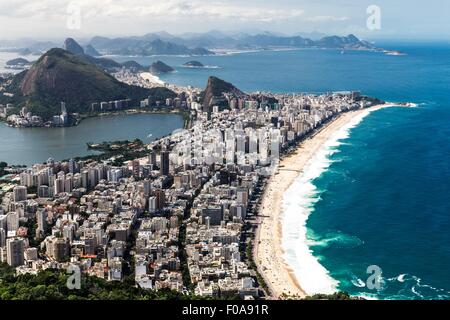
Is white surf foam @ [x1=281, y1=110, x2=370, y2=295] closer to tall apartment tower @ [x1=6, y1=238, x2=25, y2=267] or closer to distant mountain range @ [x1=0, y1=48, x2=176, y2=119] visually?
tall apartment tower @ [x1=6, y1=238, x2=25, y2=267]

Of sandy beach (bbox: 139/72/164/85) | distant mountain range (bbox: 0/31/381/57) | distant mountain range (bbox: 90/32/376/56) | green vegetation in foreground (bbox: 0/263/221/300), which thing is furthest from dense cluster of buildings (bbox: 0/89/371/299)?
distant mountain range (bbox: 90/32/376/56)

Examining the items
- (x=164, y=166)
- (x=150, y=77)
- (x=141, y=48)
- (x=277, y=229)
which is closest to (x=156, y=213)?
(x=277, y=229)

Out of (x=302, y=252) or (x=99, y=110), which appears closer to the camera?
(x=302, y=252)

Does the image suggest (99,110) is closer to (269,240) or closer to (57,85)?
(57,85)

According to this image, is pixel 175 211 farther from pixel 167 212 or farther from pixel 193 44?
pixel 193 44

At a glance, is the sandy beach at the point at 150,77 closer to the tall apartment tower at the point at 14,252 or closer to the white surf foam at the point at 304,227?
the white surf foam at the point at 304,227

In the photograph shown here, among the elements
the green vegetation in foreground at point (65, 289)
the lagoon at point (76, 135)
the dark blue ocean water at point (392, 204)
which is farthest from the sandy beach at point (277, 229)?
the lagoon at point (76, 135)

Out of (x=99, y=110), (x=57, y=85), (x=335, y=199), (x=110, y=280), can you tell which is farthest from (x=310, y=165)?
(x=57, y=85)
